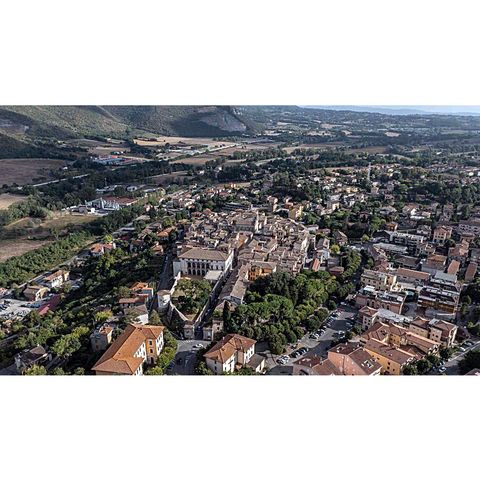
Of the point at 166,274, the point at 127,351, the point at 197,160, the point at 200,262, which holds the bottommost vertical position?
the point at 197,160

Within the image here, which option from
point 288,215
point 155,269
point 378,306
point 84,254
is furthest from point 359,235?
point 84,254

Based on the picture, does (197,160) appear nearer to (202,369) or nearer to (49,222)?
(49,222)

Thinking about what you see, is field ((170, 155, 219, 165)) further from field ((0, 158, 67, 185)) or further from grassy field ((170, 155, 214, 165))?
field ((0, 158, 67, 185))

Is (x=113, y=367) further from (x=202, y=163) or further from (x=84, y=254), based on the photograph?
(x=202, y=163)

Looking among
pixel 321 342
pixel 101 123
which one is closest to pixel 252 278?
pixel 321 342

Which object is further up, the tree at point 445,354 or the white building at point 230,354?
the white building at point 230,354

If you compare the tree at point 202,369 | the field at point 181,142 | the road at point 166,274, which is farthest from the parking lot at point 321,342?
the field at point 181,142

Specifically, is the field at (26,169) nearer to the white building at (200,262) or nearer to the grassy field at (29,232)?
the grassy field at (29,232)
